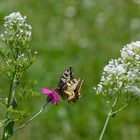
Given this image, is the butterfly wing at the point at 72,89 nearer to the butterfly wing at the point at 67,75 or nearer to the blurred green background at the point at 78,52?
the butterfly wing at the point at 67,75

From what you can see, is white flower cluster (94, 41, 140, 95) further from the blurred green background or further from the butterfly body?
the blurred green background

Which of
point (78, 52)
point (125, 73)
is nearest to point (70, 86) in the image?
point (125, 73)

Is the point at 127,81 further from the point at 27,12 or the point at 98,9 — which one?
the point at 98,9

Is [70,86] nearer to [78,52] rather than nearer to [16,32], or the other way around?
[16,32]

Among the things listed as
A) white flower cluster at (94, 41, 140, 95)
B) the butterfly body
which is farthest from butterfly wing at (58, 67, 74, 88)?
white flower cluster at (94, 41, 140, 95)

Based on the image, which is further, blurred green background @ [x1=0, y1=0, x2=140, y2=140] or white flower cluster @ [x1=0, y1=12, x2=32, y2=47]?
blurred green background @ [x1=0, y1=0, x2=140, y2=140]

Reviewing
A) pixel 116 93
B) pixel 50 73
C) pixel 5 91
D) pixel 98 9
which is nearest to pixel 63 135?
pixel 5 91
